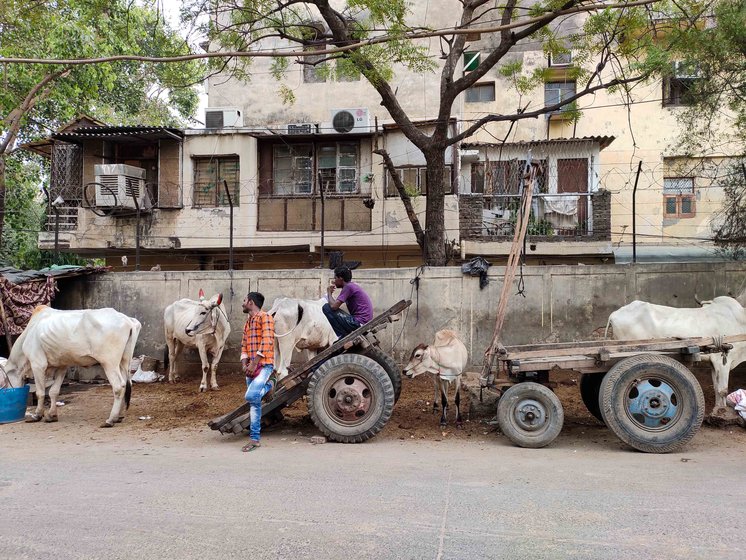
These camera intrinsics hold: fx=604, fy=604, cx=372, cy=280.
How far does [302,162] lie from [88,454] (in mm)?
13298

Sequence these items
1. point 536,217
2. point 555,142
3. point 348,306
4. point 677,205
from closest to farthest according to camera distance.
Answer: point 348,306, point 536,217, point 555,142, point 677,205

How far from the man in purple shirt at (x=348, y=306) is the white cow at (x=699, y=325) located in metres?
3.93

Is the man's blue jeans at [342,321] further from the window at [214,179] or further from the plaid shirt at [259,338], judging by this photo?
the window at [214,179]

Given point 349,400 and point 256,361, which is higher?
point 256,361

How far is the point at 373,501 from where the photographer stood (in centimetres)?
510

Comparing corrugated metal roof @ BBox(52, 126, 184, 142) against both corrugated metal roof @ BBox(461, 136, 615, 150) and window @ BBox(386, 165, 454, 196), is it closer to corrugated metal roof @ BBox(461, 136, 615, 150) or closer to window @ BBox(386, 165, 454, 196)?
window @ BBox(386, 165, 454, 196)

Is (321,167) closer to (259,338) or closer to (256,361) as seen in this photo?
(259,338)

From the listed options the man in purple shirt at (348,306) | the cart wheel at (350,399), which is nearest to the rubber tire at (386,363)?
the cart wheel at (350,399)

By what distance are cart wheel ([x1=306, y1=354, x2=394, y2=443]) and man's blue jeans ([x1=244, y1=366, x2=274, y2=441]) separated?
1.85 feet

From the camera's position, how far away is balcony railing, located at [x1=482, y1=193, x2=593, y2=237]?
17672 mm

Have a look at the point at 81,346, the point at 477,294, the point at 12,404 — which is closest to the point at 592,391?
the point at 477,294

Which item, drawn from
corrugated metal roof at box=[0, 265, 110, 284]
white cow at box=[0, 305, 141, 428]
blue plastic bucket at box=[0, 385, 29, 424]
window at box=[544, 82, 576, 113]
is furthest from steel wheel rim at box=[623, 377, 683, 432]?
window at box=[544, 82, 576, 113]

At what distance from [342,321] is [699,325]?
508 centimetres

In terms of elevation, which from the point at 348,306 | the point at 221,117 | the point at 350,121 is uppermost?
the point at 221,117
